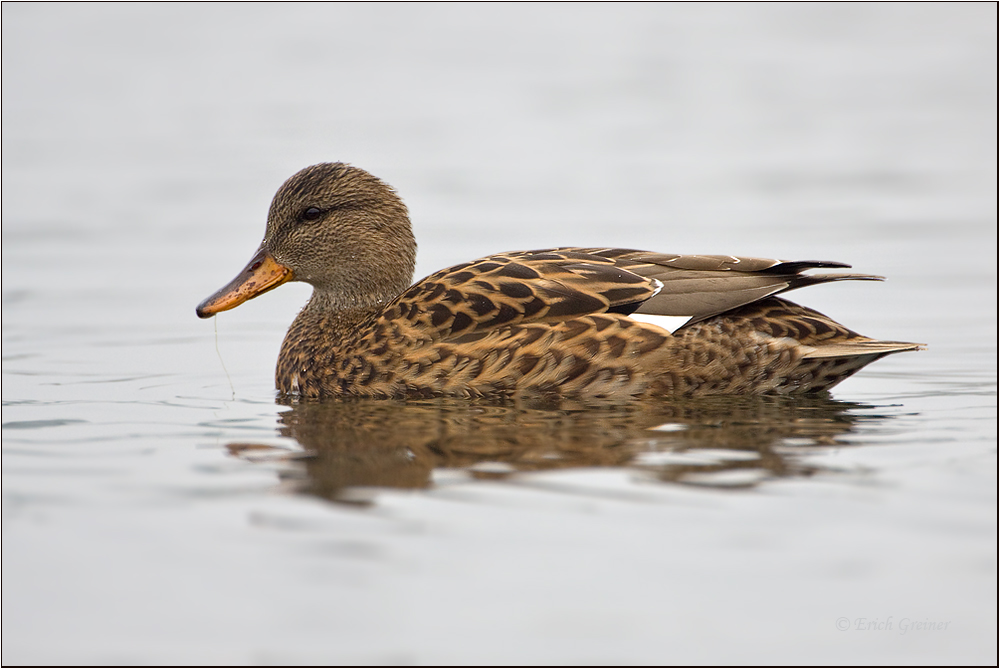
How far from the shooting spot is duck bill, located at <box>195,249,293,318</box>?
8.34 metres

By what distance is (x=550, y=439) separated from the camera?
6570 millimetres

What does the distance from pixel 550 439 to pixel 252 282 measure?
2.59m

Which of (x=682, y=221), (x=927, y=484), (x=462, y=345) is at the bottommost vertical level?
(x=927, y=484)

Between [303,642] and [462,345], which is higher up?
[462,345]

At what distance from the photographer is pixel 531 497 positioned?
18.4 feet

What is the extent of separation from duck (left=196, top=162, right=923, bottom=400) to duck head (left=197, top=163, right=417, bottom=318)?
602 millimetres

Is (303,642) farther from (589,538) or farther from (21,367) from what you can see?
(21,367)

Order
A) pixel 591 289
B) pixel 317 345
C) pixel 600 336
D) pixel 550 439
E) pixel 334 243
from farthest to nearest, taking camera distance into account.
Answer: pixel 334 243 < pixel 317 345 < pixel 591 289 < pixel 600 336 < pixel 550 439

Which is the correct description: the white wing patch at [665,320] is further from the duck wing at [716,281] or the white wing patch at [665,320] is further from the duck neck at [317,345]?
the duck neck at [317,345]

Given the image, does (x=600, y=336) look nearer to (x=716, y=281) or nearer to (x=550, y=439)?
(x=716, y=281)

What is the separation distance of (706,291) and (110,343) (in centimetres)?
411

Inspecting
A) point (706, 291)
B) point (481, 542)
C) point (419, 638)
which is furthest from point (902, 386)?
point (419, 638)

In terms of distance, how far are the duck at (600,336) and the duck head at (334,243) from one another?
0.60m

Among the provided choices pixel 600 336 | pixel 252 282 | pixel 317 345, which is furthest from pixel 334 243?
pixel 600 336
